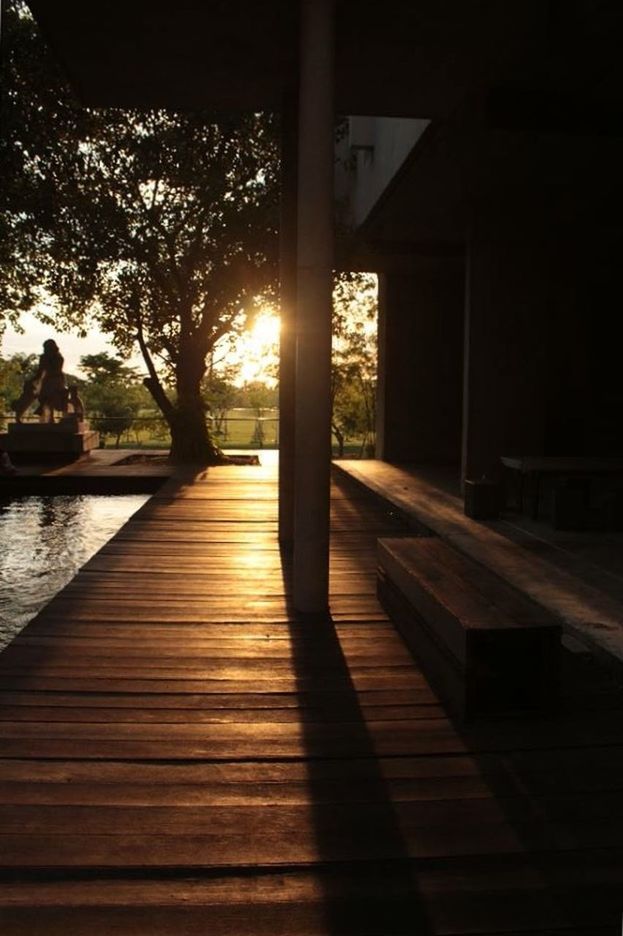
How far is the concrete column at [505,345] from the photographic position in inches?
380

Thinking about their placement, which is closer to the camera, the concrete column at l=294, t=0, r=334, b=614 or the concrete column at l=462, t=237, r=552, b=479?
the concrete column at l=294, t=0, r=334, b=614

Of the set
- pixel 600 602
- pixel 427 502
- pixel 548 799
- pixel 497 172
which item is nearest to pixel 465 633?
pixel 548 799

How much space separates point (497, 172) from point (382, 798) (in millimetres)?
7894

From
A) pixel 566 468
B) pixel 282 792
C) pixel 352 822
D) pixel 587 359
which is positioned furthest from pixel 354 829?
pixel 587 359

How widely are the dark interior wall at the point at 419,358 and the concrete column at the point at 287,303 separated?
25.9ft

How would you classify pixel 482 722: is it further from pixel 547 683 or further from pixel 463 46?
pixel 463 46

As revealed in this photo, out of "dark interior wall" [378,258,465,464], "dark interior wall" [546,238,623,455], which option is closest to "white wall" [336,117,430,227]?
"dark interior wall" [378,258,465,464]

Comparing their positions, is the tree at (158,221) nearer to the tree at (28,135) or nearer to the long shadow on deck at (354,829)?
the tree at (28,135)

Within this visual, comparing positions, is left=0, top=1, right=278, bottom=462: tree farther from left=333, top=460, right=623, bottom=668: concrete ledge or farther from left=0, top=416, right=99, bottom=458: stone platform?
left=333, top=460, right=623, bottom=668: concrete ledge

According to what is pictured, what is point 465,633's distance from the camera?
285 cm

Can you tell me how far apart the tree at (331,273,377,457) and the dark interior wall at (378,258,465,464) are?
250cm

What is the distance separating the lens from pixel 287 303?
6168mm

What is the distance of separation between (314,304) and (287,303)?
189 centimetres

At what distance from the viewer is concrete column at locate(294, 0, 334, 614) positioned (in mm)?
4262
